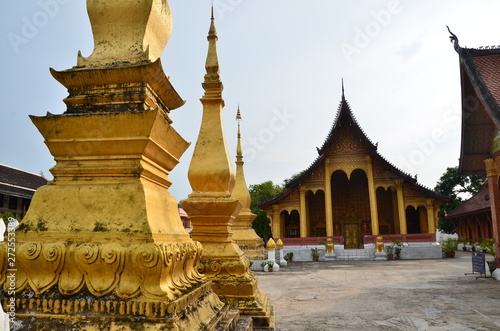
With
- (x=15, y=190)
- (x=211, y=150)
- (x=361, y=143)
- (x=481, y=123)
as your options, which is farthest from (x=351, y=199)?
(x=211, y=150)

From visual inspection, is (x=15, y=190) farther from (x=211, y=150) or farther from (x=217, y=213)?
(x=217, y=213)

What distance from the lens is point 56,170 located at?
2.08 meters

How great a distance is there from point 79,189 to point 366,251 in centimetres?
1963

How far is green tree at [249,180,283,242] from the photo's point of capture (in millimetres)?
36656

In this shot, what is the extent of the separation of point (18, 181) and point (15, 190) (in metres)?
2.25

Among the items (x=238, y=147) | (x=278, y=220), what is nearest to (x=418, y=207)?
(x=278, y=220)

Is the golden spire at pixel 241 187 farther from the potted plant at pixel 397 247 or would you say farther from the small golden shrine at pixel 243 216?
the potted plant at pixel 397 247

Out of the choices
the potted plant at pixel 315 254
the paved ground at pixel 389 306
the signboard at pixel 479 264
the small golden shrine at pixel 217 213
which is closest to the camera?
the small golden shrine at pixel 217 213

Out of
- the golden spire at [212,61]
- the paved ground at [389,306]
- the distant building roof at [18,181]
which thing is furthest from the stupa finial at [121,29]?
the distant building roof at [18,181]

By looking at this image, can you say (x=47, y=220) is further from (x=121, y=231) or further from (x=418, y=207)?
(x=418, y=207)

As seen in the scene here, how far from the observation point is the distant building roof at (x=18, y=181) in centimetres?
2019

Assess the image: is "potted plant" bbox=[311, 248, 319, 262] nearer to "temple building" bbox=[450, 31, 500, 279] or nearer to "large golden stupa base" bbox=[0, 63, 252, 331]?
"temple building" bbox=[450, 31, 500, 279]

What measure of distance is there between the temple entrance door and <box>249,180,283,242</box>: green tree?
13794 mm

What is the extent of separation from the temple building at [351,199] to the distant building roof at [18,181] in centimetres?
1429
